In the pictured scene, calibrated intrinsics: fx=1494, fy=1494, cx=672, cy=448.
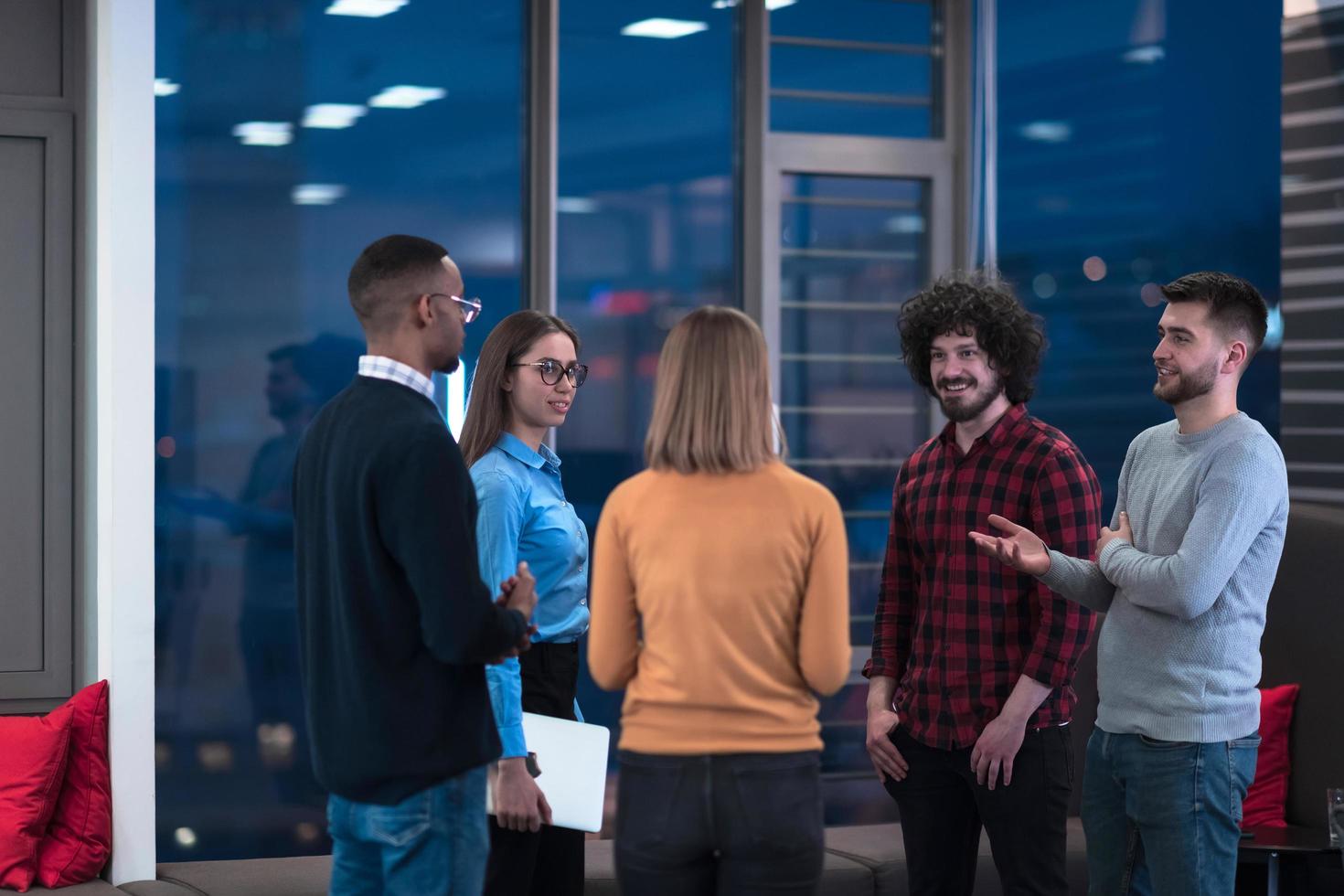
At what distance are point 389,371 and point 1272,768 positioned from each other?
3181 millimetres

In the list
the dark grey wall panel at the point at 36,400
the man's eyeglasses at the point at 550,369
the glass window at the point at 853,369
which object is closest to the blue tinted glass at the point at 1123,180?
the glass window at the point at 853,369

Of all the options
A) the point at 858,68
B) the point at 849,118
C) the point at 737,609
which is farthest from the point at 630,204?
the point at 737,609

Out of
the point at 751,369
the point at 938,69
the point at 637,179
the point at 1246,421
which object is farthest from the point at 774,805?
the point at 938,69

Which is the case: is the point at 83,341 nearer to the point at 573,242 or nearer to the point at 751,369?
the point at 573,242

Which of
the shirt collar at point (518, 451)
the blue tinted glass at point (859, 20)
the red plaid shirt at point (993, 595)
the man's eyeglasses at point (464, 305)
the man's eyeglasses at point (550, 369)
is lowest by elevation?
the red plaid shirt at point (993, 595)

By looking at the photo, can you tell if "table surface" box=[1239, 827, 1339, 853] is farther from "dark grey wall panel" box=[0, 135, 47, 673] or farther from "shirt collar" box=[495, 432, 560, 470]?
"dark grey wall panel" box=[0, 135, 47, 673]

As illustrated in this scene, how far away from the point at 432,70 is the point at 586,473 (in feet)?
4.69

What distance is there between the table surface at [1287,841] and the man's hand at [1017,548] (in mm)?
1597

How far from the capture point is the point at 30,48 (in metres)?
4.36

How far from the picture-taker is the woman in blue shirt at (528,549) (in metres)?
2.86

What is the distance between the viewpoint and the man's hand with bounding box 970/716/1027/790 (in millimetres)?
2973

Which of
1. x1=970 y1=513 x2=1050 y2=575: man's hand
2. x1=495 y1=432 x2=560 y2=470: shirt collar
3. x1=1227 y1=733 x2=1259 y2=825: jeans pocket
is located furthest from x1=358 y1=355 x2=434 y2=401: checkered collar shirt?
x1=1227 y1=733 x2=1259 y2=825: jeans pocket

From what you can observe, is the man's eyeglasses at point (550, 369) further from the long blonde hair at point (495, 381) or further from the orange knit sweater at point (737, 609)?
the orange knit sweater at point (737, 609)

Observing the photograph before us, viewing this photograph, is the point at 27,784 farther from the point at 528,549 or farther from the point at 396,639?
the point at 396,639
